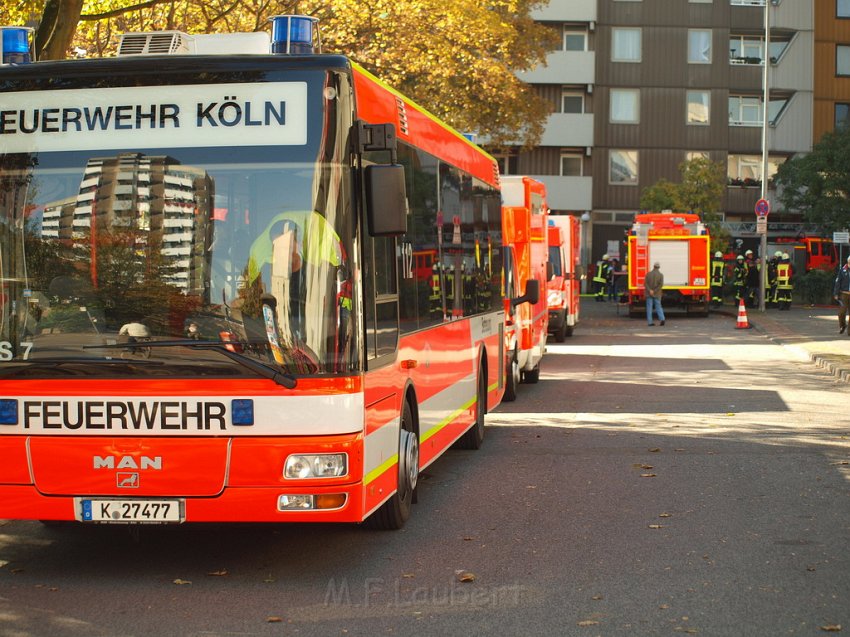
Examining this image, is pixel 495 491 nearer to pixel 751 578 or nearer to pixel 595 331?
pixel 751 578

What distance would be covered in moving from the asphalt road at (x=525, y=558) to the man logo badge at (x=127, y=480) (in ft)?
1.80

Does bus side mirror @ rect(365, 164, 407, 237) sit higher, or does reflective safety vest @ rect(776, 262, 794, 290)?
bus side mirror @ rect(365, 164, 407, 237)

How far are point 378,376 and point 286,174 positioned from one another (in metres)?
1.34

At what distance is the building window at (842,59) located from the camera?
65250mm

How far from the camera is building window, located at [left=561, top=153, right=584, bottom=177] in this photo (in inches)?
2574

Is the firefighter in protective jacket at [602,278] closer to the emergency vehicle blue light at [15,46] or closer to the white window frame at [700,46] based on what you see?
the white window frame at [700,46]

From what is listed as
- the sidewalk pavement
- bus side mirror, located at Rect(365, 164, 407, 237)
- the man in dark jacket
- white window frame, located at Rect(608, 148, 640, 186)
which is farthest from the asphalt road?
white window frame, located at Rect(608, 148, 640, 186)

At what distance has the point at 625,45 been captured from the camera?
211 feet

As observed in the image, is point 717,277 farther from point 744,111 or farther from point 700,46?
point 700,46

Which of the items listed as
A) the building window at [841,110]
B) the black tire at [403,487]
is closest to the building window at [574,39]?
the building window at [841,110]

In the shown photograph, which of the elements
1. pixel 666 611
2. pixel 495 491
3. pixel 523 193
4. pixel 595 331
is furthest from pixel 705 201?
pixel 666 611

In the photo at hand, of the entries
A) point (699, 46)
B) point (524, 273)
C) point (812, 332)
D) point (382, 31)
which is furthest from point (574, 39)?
point (524, 273)

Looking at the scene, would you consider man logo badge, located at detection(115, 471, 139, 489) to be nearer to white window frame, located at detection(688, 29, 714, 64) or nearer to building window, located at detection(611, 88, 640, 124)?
A: building window, located at detection(611, 88, 640, 124)

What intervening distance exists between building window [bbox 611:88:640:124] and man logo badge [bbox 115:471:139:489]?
5910 centimetres
